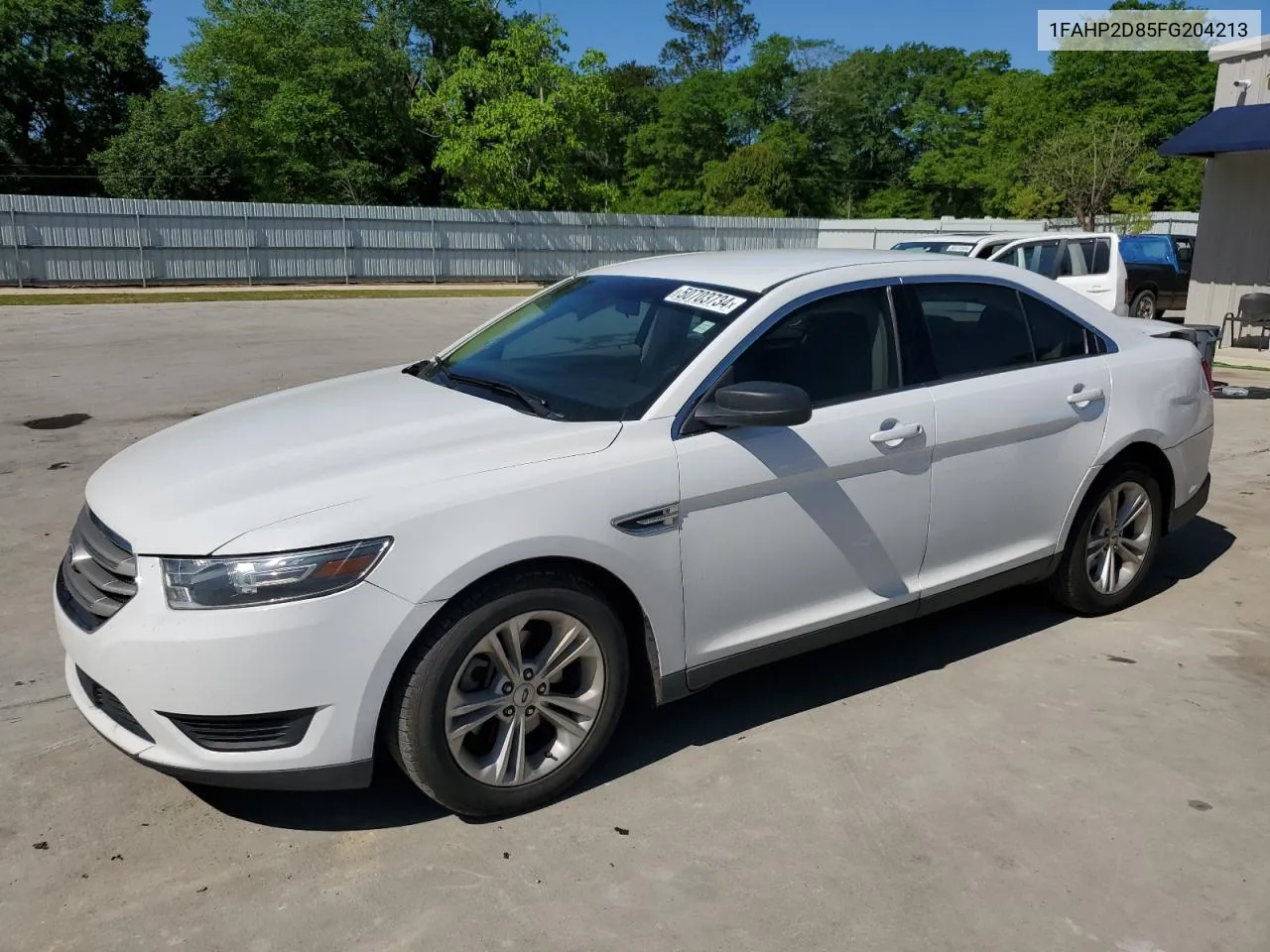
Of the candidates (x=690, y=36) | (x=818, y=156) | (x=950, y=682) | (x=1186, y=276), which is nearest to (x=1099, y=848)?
(x=950, y=682)

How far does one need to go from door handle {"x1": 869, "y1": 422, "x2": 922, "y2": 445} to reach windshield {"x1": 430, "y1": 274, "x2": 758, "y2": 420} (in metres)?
0.67

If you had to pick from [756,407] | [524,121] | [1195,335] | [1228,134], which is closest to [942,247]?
[1228,134]

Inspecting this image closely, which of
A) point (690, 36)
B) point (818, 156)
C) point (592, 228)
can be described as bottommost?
point (592, 228)

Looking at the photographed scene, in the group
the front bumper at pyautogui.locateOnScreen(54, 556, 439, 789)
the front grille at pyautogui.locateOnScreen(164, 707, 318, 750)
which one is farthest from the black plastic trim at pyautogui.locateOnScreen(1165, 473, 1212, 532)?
the front grille at pyautogui.locateOnScreen(164, 707, 318, 750)

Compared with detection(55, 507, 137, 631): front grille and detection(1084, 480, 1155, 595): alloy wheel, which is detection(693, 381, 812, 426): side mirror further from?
detection(1084, 480, 1155, 595): alloy wheel

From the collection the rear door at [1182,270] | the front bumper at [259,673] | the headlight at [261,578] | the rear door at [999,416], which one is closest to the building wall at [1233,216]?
the rear door at [1182,270]

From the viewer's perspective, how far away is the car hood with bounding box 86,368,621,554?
2.92 m

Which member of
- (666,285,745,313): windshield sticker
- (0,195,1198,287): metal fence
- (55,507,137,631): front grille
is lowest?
(55,507,137,631): front grille

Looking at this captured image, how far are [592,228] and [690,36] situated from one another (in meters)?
59.1

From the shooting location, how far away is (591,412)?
3484 mm

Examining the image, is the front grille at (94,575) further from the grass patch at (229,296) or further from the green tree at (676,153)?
the green tree at (676,153)

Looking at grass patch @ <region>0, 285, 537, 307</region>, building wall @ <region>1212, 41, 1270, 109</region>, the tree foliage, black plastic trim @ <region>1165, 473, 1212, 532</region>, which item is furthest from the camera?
the tree foliage

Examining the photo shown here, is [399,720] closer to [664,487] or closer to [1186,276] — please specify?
[664,487]

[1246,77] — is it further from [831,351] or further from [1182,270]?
[831,351]
